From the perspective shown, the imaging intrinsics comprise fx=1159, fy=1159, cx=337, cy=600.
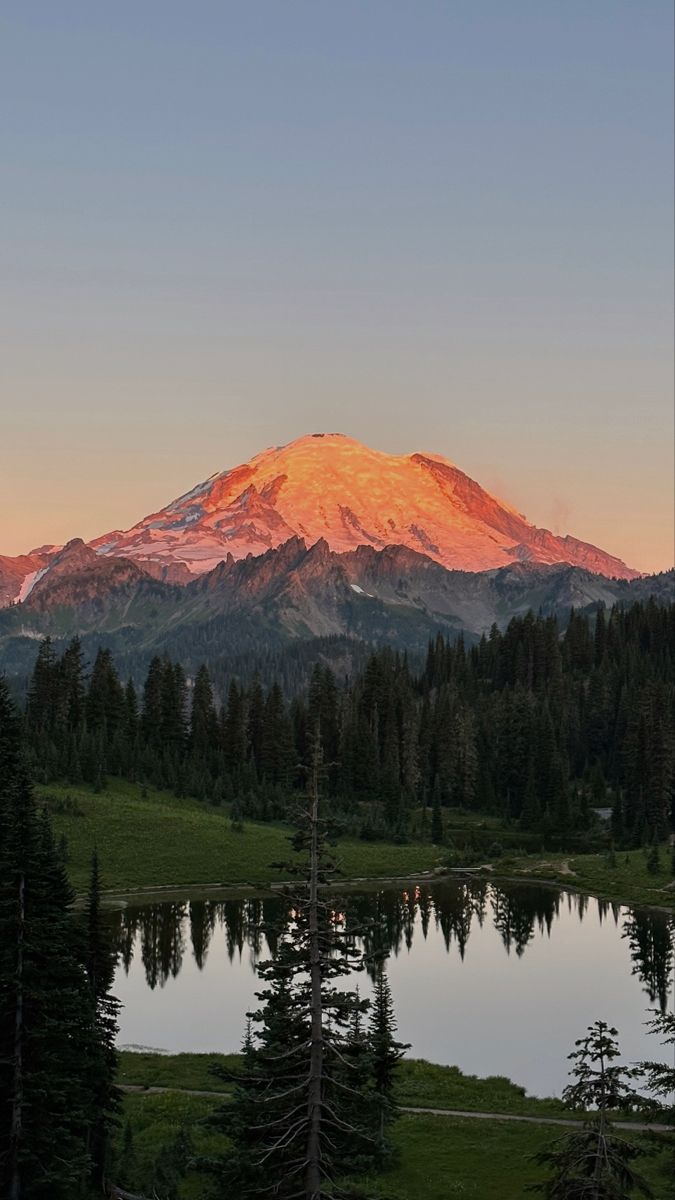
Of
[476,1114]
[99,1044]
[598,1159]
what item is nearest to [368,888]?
[476,1114]

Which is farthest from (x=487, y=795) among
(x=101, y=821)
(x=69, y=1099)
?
(x=69, y=1099)

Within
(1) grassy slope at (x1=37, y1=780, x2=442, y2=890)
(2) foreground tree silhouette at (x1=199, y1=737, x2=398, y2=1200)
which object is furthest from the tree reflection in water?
(2) foreground tree silhouette at (x1=199, y1=737, x2=398, y2=1200)

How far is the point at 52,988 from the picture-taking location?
37531mm

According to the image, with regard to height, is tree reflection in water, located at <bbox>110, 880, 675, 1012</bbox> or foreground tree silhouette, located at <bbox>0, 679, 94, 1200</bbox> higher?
foreground tree silhouette, located at <bbox>0, 679, 94, 1200</bbox>

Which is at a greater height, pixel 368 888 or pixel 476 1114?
pixel 368 888

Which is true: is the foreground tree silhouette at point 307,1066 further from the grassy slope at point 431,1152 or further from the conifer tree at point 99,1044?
the grassy slope at point 431,1152

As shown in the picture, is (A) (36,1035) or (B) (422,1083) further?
(B) (422,1083)

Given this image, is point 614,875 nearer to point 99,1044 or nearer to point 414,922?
point 414,922

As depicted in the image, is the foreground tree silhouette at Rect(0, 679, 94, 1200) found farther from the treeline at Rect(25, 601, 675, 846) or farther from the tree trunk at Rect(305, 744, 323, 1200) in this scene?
the treeline at Rect(25, 601, 675, 846)

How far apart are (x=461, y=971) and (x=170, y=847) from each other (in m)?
46.5

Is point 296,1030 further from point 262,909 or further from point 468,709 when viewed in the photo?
point 468,709

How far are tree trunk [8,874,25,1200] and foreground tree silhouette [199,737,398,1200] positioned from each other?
715 cm

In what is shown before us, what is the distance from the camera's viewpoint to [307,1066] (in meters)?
28.8

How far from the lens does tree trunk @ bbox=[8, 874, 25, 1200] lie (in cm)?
3428
